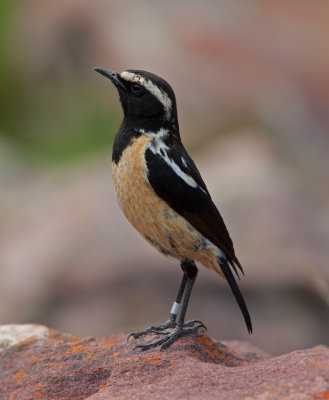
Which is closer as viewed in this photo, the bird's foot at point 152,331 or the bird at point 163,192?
the bird at point 163,192

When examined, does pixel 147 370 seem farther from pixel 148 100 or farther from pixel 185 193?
pixel 148 100

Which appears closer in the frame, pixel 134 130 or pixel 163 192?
pixel 163 192

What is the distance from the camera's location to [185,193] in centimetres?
580

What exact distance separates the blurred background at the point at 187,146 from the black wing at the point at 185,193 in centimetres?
76

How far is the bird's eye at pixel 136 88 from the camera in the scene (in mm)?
6074

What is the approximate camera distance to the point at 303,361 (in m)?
4.51

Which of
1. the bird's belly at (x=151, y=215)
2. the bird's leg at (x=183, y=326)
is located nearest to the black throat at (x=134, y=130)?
the bird's belly at (x=151, y=215)

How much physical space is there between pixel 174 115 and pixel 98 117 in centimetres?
1234

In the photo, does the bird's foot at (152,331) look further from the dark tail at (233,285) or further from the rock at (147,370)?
the dark tail at (233,285)

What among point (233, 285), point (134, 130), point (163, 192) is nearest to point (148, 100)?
point (134, 130)

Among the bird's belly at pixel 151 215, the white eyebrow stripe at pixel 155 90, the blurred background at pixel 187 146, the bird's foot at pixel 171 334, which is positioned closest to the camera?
the bird's foot at pixel 171 334

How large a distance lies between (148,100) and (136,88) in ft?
0.45

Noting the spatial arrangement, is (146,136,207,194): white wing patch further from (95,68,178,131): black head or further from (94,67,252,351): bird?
(95,68,178,131): black head

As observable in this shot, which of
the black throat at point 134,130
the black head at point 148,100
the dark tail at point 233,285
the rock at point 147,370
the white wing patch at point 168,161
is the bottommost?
the rock at point 147,370
